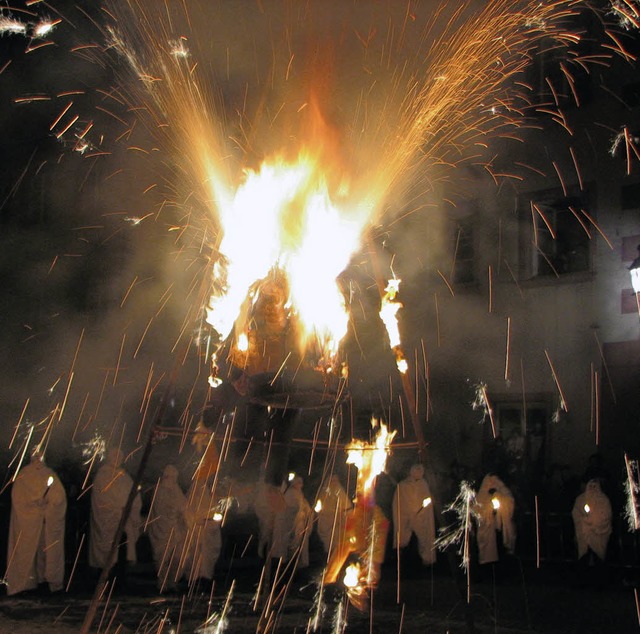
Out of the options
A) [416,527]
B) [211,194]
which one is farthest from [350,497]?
[211,194]

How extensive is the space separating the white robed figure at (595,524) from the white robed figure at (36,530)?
5600 millimetres

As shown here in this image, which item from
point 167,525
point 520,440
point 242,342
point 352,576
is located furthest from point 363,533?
point 520,440

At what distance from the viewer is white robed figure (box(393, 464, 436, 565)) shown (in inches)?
388

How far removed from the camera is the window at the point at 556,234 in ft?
39.2

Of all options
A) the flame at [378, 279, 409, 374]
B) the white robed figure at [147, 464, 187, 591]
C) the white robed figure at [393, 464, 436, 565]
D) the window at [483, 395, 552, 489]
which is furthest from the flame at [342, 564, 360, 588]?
the window at [483, 395, 552, 489]

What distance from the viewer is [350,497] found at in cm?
1100

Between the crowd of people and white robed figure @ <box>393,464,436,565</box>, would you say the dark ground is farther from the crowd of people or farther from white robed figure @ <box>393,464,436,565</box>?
white robed figure @ <box>393,464,436,565</box>

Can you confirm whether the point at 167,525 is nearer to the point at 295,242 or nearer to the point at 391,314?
the point at 295,242

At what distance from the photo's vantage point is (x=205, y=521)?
27.0ft

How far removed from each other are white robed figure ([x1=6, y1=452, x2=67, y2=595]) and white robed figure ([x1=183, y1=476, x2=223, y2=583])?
4.12ft

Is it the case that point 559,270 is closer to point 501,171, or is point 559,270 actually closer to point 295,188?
point 501,171

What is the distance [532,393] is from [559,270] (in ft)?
6.30

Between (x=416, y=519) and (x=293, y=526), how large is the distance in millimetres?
1583

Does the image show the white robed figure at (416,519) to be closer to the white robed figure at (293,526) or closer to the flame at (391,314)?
the white robed figure at (293,526)
